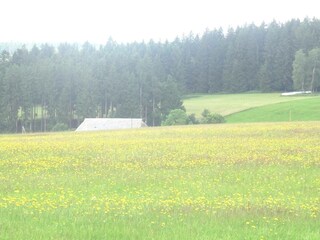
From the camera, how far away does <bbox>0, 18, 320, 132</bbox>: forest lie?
103812mm

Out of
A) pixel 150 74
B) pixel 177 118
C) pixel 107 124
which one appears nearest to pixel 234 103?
pixel 150 74

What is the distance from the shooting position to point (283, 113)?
3600 inches

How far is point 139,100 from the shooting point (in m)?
108

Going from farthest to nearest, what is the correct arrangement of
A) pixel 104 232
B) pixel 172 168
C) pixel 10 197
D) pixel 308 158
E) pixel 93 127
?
1. pixel 93 127
2. pixel 308 158
3. pixel 172 168
4. pixel 10 197
5. pixel 104 232

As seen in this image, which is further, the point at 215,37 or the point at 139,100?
the point at 215,37

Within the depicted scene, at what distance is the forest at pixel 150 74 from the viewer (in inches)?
4087

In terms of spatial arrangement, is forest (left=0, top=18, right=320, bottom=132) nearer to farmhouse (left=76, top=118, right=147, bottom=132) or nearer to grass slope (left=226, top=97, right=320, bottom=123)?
grass slope (left=226, top=97, right=320, bottom=123)

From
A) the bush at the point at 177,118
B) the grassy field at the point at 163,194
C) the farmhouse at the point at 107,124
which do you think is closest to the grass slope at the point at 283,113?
the bush at the point at 177,118

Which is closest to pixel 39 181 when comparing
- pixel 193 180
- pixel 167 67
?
pixel 193 180

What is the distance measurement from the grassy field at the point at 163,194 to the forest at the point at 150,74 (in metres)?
77.2

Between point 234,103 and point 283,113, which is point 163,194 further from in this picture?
point 234,103

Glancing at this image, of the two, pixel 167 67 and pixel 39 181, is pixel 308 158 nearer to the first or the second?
pixel 39 181

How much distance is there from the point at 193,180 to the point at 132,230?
7.76 m

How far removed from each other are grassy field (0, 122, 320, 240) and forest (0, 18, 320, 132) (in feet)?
253
